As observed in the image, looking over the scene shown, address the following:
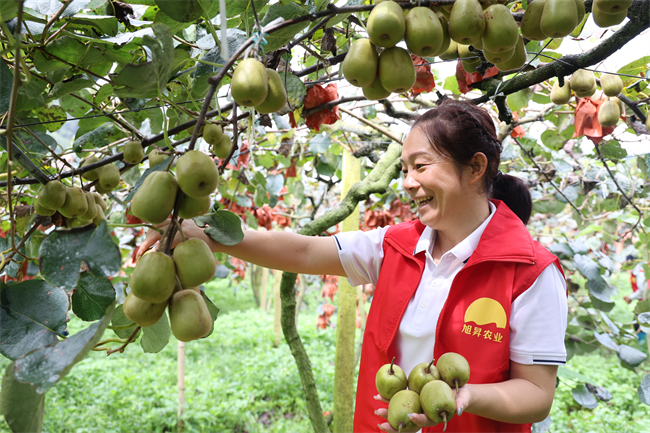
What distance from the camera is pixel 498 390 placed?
100 cm

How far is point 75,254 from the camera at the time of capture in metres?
0.57

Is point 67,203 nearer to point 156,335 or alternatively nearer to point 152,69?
point 156,335

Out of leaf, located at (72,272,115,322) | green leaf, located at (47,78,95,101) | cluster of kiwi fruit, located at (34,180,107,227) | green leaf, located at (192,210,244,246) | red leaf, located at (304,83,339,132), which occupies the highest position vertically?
red leaf, located at (304,83,339,132)

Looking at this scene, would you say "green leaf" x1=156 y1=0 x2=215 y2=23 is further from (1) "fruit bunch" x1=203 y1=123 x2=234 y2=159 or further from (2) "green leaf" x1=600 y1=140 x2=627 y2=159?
(2) "green leaf" x1=600 y1=140 x2=627 y2=159

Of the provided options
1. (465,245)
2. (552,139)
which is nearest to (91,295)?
(465,245)

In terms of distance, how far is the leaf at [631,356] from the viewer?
2490mm

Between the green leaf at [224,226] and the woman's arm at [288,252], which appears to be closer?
the green leaf at [224,226]

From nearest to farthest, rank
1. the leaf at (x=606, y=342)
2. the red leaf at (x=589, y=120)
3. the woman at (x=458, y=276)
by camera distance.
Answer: the woman at (x=458, y=276), the red leaf at (x=589, y=120), the leaf at (x=606, y=342)

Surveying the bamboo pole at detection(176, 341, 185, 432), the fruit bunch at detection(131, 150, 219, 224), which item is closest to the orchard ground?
the bamboo pole at detection(176, 341, 185, 432)

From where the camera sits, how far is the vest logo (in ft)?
3.67

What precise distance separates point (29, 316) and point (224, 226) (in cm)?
34

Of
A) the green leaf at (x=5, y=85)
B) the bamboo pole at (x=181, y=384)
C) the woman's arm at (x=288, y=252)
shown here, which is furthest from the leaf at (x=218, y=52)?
the bamboo pole at (x=181, y=384)

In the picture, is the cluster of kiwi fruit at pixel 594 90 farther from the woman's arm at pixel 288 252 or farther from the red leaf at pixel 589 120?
the woman's arm at pixel 288 252

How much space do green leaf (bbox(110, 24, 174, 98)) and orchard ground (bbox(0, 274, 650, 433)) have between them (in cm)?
403
